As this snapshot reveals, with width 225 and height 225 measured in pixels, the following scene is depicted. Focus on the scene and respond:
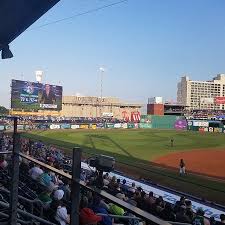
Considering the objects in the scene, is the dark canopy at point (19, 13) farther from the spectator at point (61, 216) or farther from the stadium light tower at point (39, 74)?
the stadium light tower at point (39, 74)

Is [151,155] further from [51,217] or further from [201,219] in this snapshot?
[51,217]

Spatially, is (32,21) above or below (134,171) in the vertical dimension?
above

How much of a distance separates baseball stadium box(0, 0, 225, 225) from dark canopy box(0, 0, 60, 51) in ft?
0.10

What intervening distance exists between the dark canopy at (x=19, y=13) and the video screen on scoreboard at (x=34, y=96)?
46.8 m

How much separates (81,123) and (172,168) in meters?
53.2

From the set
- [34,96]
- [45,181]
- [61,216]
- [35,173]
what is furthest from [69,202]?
[34,96]

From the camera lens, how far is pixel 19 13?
5406mm

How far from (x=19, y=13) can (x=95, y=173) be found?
4274 millimetres

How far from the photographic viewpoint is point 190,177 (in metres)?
24.7

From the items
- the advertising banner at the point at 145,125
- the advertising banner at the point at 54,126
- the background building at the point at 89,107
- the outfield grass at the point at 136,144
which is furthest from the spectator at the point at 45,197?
the background building at the point at 89,107

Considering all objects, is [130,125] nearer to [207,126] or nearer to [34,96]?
[207,126]

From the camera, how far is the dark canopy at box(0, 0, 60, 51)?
494 cm

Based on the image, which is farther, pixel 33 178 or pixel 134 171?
pixel 134 171

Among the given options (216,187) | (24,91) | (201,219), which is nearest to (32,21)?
(201,219)
